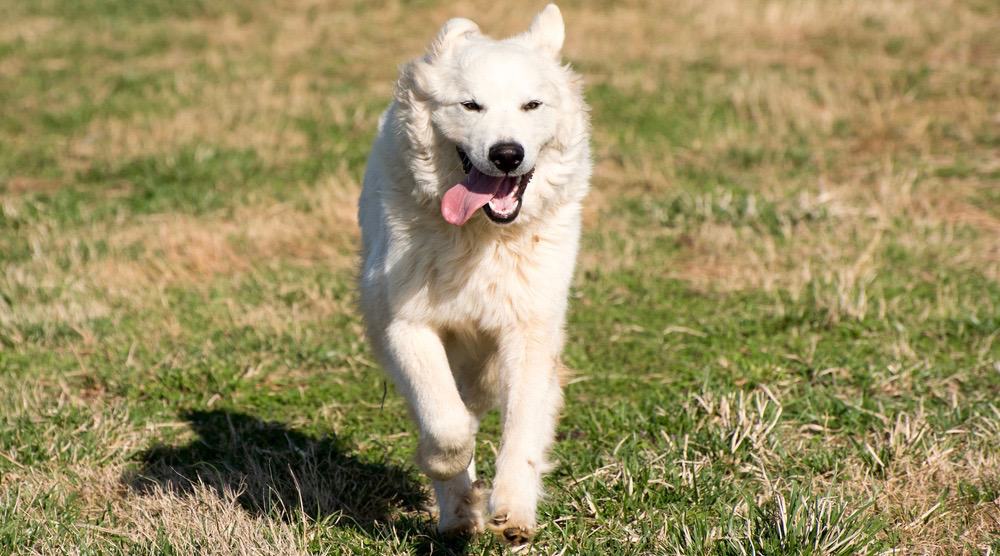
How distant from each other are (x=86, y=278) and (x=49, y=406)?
79.8 inches

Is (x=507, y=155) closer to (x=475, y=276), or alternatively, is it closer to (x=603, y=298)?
(x=475, y=276)

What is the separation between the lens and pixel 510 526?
3.63m

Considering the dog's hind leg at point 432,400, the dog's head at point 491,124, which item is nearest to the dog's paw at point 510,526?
the dog's hind leg at point 432,400

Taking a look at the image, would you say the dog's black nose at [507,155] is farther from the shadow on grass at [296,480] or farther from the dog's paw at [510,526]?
the shadow on grass at [296,480]

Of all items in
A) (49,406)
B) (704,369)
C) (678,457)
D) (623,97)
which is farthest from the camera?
(623,97)

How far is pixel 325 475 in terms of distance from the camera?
4.82m

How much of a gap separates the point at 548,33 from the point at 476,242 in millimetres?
894

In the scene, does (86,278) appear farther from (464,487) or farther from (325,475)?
(464,487)

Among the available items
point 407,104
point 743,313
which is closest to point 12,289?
point 407,104

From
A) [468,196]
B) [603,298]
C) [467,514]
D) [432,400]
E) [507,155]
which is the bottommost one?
[603,298]

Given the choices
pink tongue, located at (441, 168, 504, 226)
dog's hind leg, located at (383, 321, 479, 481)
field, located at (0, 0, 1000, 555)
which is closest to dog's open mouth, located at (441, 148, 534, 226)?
pink tongue, located at (441, 168, 504, 226)

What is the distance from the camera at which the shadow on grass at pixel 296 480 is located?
4461 millimetres

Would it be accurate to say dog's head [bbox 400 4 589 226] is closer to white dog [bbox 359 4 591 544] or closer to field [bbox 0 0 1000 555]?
white dog [bbox 359 4 591 544]

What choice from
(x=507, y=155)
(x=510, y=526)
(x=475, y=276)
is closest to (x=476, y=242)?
(x=475, y=276)
